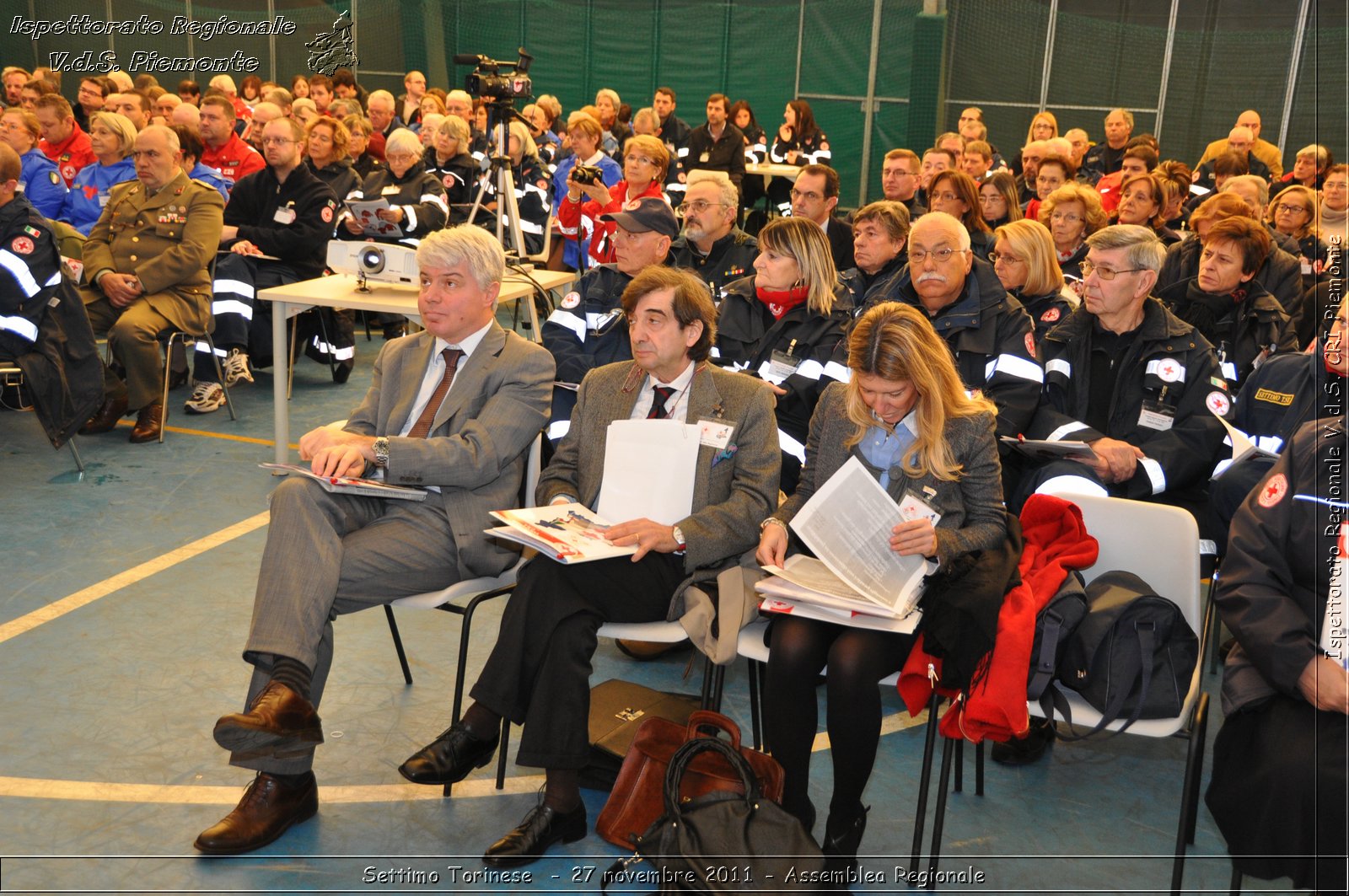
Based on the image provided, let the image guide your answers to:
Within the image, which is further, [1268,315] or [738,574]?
[1268,315]

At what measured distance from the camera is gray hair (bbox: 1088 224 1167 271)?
368 cm

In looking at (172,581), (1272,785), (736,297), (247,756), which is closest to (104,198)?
(172,581)

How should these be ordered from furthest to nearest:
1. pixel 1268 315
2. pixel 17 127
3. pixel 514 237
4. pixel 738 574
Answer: pixel 17 127 → pixel 514 237 → pixel 1268 315 → pixel 738 574

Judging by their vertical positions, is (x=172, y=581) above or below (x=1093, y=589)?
below

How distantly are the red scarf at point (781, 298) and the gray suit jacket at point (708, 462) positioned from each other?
93 cm

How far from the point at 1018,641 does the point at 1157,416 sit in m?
1.48

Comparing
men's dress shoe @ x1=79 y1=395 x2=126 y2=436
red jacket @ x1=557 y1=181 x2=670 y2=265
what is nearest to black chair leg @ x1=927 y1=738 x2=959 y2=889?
red jacket @ x1=557 y1=181 x2=670 y2=265

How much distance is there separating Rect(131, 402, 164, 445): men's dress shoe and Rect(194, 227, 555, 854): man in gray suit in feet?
9.19

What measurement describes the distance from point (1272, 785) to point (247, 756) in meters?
2.18

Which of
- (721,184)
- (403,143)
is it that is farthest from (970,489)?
(403,143)

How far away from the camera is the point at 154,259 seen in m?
5.71

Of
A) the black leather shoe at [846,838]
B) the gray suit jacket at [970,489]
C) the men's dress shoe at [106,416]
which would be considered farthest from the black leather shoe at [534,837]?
the men's dress shoe at [106,416]

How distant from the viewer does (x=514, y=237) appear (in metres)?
6.49

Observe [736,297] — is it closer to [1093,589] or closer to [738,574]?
[738,574]
